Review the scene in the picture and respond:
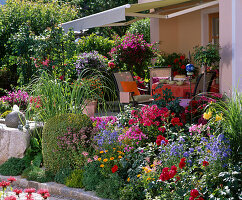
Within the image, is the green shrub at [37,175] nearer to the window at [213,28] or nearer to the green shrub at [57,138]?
the green shrub at [57,138]

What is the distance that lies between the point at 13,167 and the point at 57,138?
3.16ft

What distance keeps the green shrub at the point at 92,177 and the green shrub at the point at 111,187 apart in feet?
0.47

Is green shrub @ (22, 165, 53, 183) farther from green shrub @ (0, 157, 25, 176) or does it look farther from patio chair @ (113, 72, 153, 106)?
patio chair @ (113, 72, 153, 106)

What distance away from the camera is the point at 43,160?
18.8 feet

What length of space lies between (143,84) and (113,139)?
6.26 metres

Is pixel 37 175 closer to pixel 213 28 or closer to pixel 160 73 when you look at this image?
pixel 160 73

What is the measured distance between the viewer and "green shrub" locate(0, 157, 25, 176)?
579cm

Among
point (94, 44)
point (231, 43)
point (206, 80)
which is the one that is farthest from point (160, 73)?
point (231, 43)

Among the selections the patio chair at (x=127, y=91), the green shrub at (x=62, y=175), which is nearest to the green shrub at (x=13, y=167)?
the green shrub at (x=62, y=175)

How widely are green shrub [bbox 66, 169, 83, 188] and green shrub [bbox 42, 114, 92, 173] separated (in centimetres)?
25

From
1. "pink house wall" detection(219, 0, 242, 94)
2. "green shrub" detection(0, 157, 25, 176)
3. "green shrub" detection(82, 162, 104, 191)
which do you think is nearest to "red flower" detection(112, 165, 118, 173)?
"green shrub" detection(82, 162, 104, 191)

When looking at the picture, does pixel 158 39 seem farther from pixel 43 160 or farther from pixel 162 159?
pixel 162 159

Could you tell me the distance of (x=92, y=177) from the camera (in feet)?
16.0

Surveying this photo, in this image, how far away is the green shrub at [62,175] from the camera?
522 centimetres
